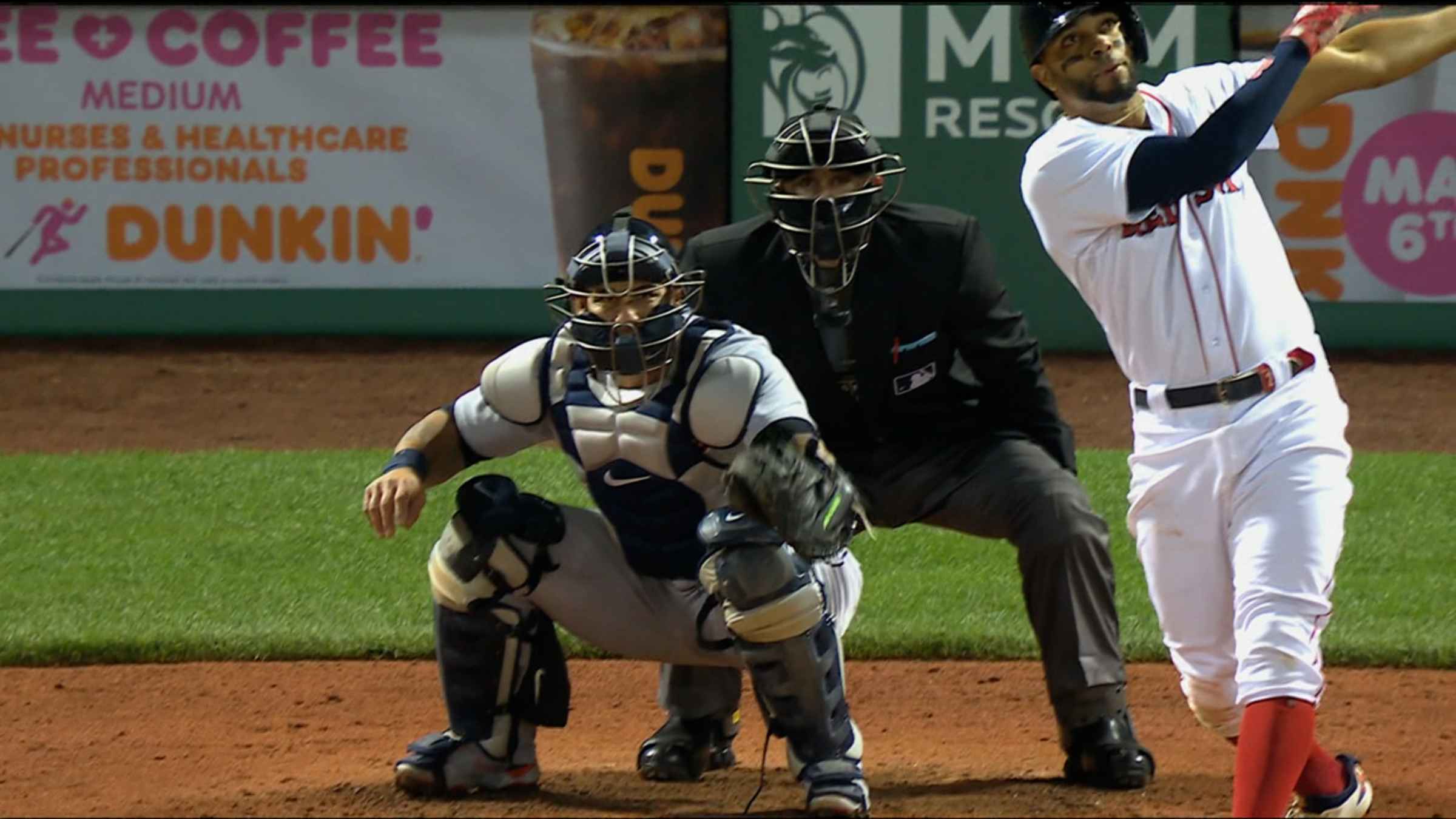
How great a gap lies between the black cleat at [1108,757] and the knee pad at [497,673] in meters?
1.13

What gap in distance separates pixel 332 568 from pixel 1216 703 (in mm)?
3897

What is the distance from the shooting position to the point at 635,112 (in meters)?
11.6

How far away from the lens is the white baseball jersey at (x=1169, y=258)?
379cm

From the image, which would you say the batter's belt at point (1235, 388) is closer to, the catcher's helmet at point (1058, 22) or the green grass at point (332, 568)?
the catcher's helmet at point (1058, 22)

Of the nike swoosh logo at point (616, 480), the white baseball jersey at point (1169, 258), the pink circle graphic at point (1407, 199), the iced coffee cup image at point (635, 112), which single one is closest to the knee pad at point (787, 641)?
the nike swoosh logo at point (616, 480)

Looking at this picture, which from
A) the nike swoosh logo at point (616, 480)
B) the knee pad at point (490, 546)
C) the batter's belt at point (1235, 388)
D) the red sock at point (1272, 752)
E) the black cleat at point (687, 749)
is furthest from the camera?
the black cleat at point (687, 749)

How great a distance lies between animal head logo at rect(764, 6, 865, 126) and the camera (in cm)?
1155

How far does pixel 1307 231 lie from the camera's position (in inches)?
458

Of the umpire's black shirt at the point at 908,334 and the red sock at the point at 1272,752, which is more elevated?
the umpire's black shirt at the point at 908,334

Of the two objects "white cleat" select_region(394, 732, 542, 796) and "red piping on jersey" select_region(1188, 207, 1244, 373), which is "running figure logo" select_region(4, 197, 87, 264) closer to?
"white cleat" select_region(394, 732, 542, 796)

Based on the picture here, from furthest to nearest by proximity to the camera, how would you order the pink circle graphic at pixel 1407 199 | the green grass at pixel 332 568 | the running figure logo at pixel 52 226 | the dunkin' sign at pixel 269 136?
1. the running figure logo at pixel 52 226
2. the dunkin' sign at pixel 269 136
3. the pink circle graphic at pixel 1407 199
4. the green grass at pixel 332 568

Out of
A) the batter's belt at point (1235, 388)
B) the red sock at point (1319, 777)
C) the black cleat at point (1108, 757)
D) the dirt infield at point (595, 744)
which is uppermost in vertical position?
the batter's belt at point (1235, 388)

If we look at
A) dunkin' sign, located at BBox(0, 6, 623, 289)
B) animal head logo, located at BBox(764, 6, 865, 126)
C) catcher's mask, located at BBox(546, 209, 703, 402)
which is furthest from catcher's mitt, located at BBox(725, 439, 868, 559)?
dunkin' sign, located at BBox(0, 6, 623, 289)

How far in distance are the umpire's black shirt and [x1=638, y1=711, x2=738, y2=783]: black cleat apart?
781 mm
